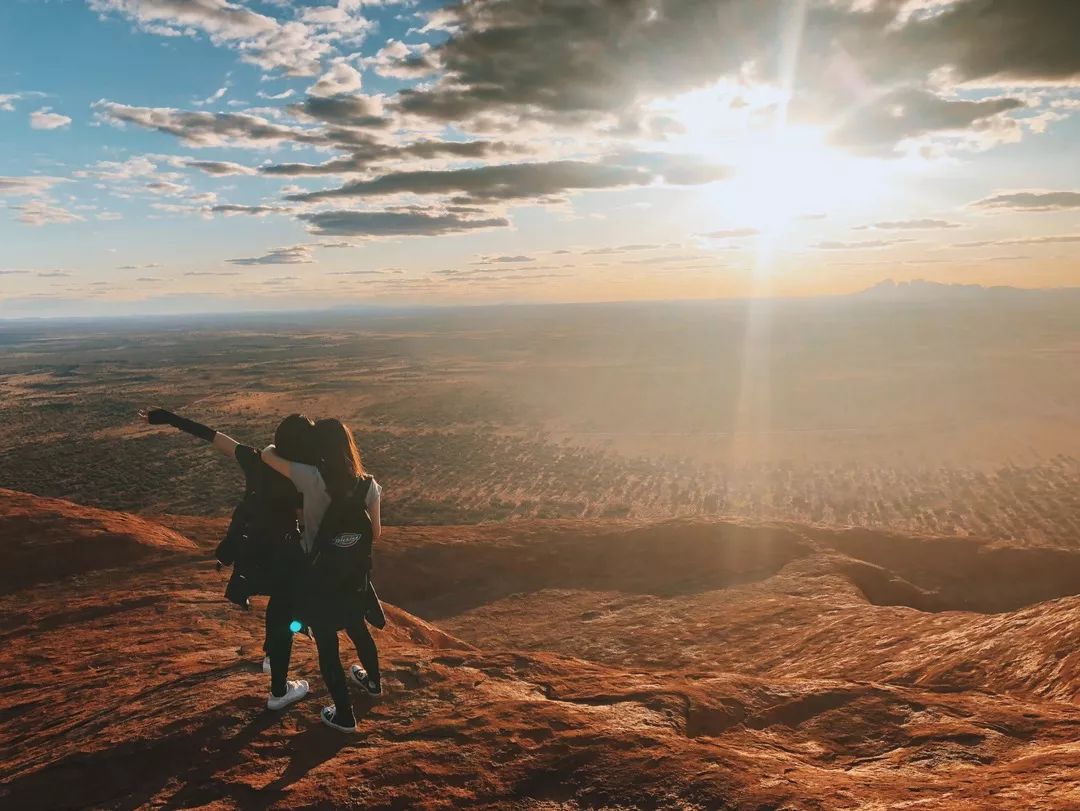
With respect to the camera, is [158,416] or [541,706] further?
[541,706]

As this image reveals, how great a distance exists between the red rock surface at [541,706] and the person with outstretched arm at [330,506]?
54cm

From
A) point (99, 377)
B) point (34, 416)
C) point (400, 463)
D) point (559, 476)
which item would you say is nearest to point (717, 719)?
point (559, 476)

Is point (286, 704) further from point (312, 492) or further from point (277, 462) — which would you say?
point (277, 462)

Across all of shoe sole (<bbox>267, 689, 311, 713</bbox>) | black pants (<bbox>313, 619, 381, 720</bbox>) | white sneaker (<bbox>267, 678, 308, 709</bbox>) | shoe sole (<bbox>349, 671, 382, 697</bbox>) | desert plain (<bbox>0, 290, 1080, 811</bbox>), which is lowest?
desert plain (<bbox>0, 290, 1080, 811</bbox>)

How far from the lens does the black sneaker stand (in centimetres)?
521

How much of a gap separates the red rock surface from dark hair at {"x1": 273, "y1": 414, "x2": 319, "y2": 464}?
203 cm

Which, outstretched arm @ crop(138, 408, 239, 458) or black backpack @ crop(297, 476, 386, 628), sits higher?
outstretched arm @ crop(138, 408, 239, 458)

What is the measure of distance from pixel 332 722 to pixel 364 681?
26.2 inches

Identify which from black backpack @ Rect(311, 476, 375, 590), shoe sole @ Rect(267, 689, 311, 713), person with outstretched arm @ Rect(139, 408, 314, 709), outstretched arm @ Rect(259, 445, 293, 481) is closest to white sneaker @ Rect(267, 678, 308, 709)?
shoe sole @ Rect(267, 689, 311, 713)

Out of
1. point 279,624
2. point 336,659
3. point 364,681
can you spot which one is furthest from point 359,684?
point 279,624

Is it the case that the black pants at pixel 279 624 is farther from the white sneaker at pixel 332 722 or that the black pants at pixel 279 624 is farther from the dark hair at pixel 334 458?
the dark hair at pixel 334 458

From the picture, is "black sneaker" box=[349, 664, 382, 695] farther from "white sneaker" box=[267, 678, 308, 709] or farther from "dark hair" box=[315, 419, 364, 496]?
"dark hair" box=[315, 419, 364, 496]

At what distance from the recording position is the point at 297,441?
448 cm

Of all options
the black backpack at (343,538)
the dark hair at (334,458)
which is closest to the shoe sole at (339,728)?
the black backpack at (343,538)
